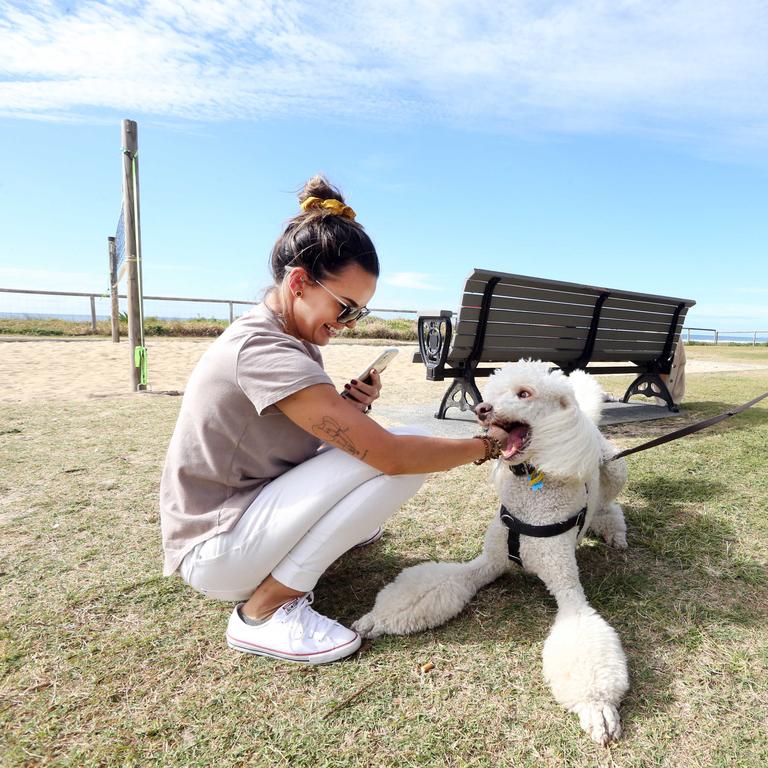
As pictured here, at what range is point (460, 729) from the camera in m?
1.41

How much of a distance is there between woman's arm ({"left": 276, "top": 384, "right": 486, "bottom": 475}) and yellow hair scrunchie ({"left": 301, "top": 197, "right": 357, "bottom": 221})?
636mm

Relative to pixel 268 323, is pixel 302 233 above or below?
above

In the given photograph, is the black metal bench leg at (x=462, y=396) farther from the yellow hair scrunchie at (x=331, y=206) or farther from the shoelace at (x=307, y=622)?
the shoelace at (x=307, y=622)

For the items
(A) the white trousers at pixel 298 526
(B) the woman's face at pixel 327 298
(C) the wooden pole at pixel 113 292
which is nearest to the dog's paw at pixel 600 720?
(A) the white trousers at pixel 298 526

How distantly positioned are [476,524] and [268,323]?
159 cm

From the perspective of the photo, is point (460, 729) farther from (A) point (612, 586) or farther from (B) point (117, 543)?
(B) point (117, 543)

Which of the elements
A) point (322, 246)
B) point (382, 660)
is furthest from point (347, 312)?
point (382, 660)

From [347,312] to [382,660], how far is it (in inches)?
43.2

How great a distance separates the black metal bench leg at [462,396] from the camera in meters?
4.66

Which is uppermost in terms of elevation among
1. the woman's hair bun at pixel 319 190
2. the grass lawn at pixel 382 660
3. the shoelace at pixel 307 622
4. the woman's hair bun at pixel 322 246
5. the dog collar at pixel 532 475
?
the woman's hair bun at pixel 319 190

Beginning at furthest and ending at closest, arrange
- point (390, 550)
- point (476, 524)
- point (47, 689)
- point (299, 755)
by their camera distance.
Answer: point (476, 524) → point (390, 550) → point (47, 689) → point (299, 755)

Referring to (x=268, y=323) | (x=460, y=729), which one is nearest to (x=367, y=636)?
(x=460, y=729)

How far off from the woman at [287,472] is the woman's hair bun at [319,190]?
161mm

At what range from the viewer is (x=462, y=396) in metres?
4.83
